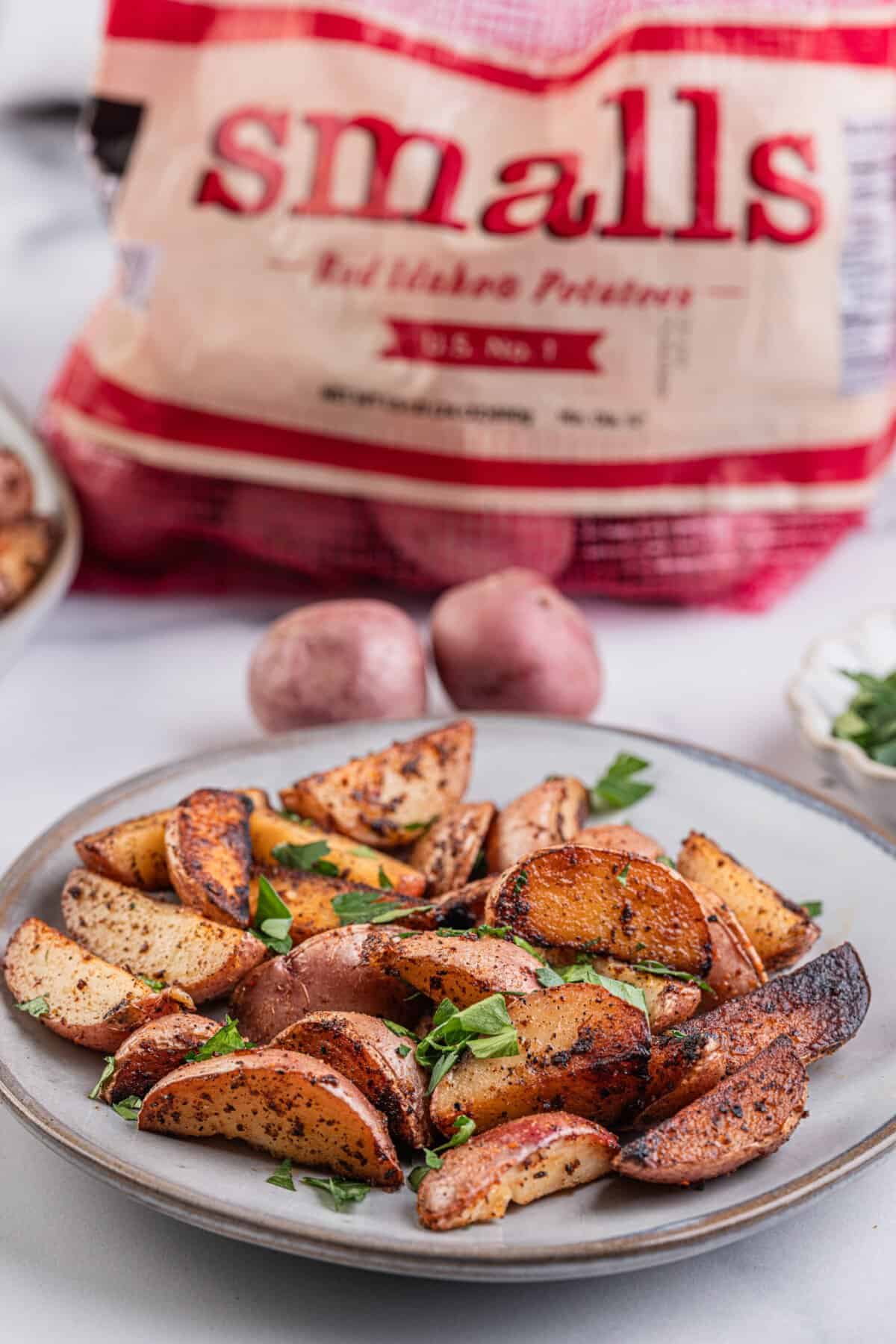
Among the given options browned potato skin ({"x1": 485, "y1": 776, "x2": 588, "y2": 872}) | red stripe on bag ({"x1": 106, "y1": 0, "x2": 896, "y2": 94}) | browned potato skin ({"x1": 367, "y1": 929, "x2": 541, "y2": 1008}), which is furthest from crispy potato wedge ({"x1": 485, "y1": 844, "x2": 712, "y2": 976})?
red stripe on bag ({"x1": 106, "y1": 0, "x2": 896, "y2": 94})

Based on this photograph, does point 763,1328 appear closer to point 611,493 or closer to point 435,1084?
point 435,1084

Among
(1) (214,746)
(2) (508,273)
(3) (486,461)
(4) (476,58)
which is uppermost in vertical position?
(4) (476,58)

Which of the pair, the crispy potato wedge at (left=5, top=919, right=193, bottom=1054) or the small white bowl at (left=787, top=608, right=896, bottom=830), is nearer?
the crispy potato wedge at (left=5, top=919, right=193, bottom=1054)

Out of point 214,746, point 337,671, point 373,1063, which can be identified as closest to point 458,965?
point 373,1063

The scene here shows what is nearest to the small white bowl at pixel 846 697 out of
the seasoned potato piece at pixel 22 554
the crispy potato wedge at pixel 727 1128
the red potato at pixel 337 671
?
the red potato at pixel 337 671

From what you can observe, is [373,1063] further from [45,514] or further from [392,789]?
[45,514]

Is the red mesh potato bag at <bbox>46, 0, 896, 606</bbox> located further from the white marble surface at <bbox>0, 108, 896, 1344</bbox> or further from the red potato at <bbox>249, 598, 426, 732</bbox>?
the red potato at <bbox>249, 598, 426, 732</bbox>

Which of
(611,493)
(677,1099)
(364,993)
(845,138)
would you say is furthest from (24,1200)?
(845,138)
